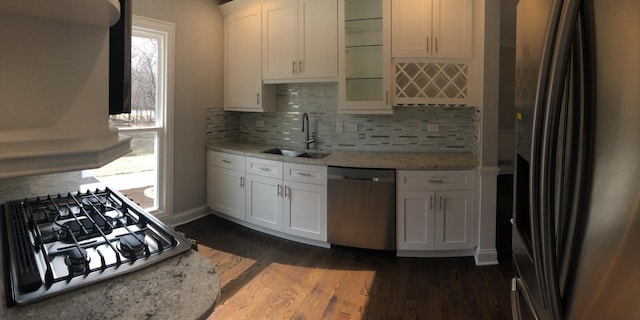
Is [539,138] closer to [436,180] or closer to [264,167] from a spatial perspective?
[436,180]

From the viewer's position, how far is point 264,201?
3756 millimetres

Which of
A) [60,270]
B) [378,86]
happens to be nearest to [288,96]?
[378,86]

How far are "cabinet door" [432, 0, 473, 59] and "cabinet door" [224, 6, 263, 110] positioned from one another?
75.1 inches

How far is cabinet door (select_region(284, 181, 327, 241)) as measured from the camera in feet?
11.1

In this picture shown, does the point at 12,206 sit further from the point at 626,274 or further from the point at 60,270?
the point at 626,274

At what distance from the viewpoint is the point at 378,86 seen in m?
3.43

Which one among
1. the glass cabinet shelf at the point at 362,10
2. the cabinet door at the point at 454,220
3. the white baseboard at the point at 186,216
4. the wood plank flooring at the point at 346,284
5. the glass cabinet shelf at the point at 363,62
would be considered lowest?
the wood plank flooring at the point at 346,284

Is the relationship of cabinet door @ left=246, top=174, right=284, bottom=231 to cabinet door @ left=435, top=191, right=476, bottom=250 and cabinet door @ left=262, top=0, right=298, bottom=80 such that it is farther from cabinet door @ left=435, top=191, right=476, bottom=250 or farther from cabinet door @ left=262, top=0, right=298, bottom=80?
cabinet door @ left=435, top=191, right=476, bottom=250

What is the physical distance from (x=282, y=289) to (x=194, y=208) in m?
2.04

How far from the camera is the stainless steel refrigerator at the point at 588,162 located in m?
0.52

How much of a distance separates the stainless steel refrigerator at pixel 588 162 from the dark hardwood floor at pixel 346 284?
6.03 ft

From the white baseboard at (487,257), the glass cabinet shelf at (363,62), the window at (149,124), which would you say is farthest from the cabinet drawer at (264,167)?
the white baseboard at (487,257)

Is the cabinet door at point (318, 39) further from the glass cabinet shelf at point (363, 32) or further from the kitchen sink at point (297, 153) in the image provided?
the kitchen sink at point (297, 153)

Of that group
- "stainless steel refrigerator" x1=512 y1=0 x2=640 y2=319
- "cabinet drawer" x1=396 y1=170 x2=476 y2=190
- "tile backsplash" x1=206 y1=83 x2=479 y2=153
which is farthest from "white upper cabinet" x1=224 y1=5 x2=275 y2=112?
"stainless steel refrigerator" x1=512 y1=0 x2=640 y2=319
